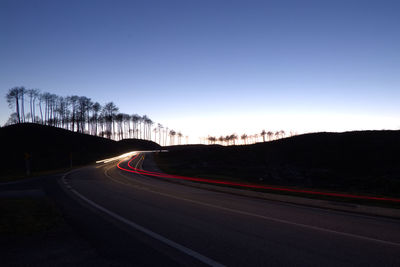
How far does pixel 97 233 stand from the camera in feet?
22.1

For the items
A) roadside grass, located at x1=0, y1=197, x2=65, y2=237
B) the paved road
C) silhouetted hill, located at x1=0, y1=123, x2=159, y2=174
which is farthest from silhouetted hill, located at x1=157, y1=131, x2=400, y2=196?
roadside grass, located at x1=0, y1=197, x2=65, y2=237

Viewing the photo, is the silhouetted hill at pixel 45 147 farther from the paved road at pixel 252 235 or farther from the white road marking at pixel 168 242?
the paved road at pixel 252 235

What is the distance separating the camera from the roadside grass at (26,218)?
6852 mm

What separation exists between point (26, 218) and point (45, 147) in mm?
74703

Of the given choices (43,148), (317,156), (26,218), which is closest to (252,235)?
(26,218)

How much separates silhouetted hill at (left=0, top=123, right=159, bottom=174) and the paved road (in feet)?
144

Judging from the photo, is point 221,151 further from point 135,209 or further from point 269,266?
point 269,266

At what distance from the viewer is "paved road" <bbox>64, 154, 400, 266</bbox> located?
490 cm

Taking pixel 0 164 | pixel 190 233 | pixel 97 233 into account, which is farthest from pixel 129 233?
pixel 0 164

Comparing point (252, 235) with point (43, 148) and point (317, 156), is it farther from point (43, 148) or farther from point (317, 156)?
point (43, 148)

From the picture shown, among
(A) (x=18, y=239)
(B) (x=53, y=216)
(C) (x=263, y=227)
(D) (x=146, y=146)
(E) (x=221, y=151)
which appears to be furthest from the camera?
(D) (x=146, y=146)

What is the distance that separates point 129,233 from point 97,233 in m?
0.86

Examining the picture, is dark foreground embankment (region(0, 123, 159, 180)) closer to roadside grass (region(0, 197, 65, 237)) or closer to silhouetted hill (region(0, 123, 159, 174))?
silhouetted hill (region(0, 123, 159, 174))

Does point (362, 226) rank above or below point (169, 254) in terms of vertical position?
below
